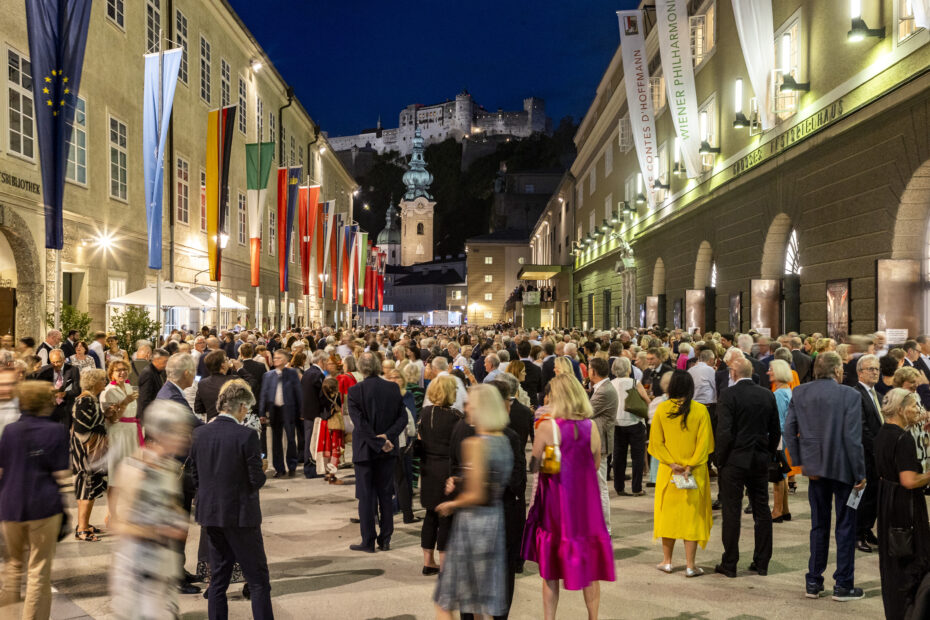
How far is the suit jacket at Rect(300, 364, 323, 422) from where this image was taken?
11535 millimetres

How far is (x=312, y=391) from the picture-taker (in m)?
11.6

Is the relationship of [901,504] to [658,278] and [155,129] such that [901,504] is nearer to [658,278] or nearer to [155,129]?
[155,129]

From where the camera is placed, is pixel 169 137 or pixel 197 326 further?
pixel 197 326

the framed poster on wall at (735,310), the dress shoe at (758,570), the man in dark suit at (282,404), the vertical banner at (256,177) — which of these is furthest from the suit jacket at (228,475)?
the vertical banner at (256,177)

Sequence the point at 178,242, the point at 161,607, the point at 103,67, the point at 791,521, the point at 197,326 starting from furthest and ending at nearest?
the point at 197,326, the point at 178,242, the point at 103,67, the point at 791,521, the point at 161,607

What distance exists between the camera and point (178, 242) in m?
26.7

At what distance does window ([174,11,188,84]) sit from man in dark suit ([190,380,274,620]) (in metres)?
24.2

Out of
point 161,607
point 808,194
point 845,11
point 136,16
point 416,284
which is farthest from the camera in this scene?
point 416,284

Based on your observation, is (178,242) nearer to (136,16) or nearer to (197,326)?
(197,326)

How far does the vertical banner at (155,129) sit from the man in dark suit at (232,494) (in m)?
14.1

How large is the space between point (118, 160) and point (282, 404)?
13.8 metres

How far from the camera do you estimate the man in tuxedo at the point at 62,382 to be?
1049 cm

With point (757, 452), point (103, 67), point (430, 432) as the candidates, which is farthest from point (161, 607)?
point (103, 67)

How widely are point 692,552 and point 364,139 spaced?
178101 mm
